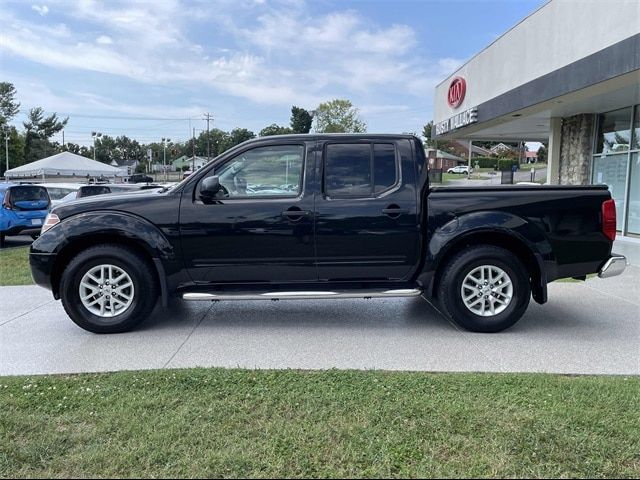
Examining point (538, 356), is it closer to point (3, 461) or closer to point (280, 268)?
point (280, 268)

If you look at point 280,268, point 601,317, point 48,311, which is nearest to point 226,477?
point 280,268

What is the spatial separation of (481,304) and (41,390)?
3.91m

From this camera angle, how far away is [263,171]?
16.9 feet

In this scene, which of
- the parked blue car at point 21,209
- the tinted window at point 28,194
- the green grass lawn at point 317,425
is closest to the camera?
the green grass lawn at point 317,425

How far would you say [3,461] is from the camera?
274 cm

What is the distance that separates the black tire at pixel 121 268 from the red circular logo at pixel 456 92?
13.5 m

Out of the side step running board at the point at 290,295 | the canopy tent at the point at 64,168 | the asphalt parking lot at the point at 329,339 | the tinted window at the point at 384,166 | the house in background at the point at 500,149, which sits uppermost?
the house in background at the point at 500,149

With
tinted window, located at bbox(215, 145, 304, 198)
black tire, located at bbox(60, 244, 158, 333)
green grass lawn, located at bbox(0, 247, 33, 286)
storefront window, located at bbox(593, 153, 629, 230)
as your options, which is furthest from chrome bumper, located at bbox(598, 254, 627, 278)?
green grass lawn, located at bbox(0, 247, 33, 286)

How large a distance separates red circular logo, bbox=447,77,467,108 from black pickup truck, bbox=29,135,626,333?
1174cm

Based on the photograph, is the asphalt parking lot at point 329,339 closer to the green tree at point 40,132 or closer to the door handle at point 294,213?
the door handle at point 294,213

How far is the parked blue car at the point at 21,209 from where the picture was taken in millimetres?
12406

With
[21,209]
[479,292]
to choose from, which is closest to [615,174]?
[479,292]

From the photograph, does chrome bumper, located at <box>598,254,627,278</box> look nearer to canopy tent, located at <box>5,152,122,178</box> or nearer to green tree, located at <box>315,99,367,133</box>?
canopy tent, located at <box>5,152,122,178</box>

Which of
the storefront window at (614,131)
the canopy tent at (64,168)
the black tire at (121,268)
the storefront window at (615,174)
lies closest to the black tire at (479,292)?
the black tire at (121,268)
